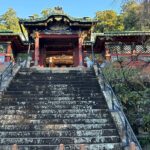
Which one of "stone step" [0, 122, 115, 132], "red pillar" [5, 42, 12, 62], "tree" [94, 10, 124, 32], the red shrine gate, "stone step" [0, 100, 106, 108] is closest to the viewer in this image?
"stone step" [0, 122, 115, 132]

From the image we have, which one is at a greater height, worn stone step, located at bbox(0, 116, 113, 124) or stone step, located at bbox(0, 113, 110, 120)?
stone step, located at bbox(0, 113, 110, 120)

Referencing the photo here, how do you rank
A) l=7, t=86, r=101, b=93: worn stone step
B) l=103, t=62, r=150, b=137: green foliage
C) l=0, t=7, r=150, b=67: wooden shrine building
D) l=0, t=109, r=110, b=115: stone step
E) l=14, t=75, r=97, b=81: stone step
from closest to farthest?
1. l=0, t=109, r=110, b=115: stone step
2. l=103, t=62, r=150, b=137: green foliage
3. l=7, t=86, r=101, b=93: worn stone step
4. l=14, t=75, r=97, b=81: stone step
5. l=0, t=7, r=150, b=67: wooden shrine building

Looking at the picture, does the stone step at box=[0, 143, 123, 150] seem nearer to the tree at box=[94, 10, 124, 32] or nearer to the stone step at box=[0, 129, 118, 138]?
the stone step at box=[0, 129, 118, 138]

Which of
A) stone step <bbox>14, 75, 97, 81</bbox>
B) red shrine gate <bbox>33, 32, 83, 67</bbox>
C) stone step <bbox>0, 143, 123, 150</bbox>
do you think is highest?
red shrine gate <bbox>33, 32, 83, 67</bbox>

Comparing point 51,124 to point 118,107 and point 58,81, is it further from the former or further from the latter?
→ point 58,81

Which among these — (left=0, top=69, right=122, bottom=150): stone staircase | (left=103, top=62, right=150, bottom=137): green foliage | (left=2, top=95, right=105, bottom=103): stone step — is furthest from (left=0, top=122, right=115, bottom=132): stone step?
(left=103, top=62, right=150, bottom=137): green foliage

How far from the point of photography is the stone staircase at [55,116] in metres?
8.59

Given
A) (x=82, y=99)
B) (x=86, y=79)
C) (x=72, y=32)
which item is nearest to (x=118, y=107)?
(x=82, y=99)

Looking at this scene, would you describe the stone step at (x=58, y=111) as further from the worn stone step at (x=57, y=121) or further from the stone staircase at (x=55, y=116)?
the worn stone step at (x=57, y=121)

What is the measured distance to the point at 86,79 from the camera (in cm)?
1408

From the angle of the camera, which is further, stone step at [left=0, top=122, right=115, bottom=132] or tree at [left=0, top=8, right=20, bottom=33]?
tree at [left=0, top=8, right=20, bottom=33]

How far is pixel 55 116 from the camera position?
10094 millimetres

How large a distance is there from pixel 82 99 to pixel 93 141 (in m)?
3.06

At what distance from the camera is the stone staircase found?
859 centimetres
